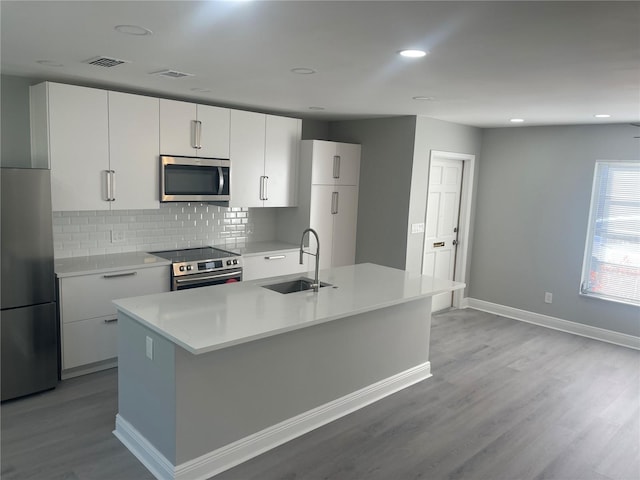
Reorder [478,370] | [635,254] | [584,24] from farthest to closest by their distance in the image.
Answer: [635,254] → [478,370] → [584,24]

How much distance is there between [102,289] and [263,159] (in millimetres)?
2139

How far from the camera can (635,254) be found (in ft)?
17.0

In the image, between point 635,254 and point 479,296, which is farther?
point 479,296

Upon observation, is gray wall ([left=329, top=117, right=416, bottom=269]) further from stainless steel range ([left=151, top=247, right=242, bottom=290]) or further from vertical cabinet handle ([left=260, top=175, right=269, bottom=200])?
stainless steel range ([left=151, top=247, right=242, bottom=290])

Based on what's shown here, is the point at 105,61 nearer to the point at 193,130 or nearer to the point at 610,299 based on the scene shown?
the point at 193,130

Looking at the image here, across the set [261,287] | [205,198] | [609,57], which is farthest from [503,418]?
[205,198]

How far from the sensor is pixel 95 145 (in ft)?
12.8

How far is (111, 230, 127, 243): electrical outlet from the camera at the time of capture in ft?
14.6

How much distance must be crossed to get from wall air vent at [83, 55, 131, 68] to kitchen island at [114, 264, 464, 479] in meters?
1.55

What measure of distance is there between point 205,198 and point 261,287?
1.59 metres

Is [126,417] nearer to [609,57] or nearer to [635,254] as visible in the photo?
[609,57]

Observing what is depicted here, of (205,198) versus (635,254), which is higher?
(205,198)

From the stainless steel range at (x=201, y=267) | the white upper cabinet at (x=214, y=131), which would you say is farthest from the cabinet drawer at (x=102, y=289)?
the white upper cabinet at (x=214, y=131)

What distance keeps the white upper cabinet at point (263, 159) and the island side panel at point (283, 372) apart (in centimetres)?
213
